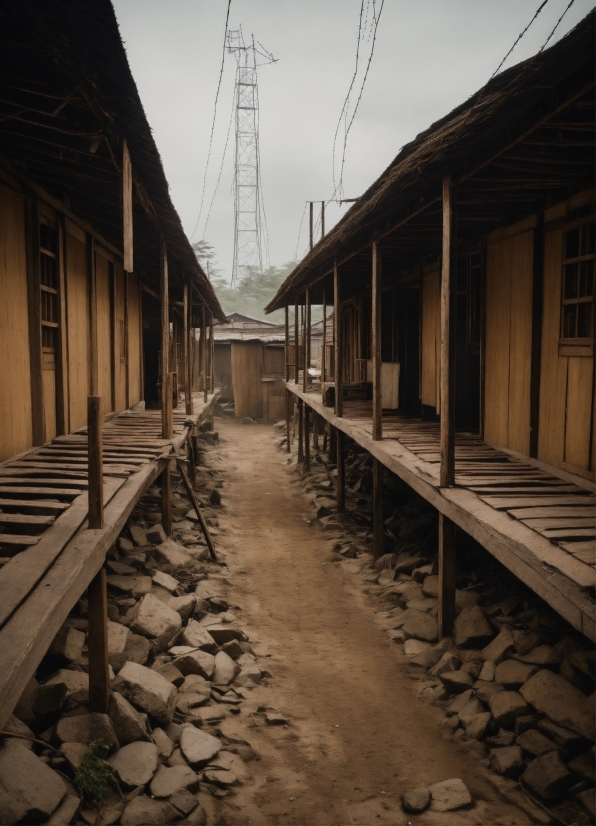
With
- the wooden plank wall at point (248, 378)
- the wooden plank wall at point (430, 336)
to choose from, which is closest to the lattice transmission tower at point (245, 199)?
the wooden plank wall at point (248, 378)

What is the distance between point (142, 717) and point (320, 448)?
14.8 meters

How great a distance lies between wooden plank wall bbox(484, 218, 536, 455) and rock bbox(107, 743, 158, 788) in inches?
194

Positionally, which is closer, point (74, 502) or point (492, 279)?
point (74, 502)

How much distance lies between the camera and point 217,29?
282 inches

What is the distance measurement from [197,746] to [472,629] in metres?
2.65

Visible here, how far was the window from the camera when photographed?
19.1ft

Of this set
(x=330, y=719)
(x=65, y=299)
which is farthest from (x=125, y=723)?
(x=65, y=299)

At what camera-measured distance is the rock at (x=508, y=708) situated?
14.6 feet

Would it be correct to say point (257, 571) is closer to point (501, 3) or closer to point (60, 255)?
point (60, 255)

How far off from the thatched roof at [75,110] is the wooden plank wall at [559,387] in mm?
3955

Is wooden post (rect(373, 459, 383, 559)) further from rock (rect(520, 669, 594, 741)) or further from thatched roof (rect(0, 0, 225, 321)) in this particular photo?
rock (rect(520, 669, 594, 741))

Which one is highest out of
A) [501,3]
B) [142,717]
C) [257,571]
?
[501,3]

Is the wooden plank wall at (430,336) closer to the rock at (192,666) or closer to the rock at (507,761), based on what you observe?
the rock at (192,666)

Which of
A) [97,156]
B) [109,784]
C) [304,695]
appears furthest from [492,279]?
[109,784]
